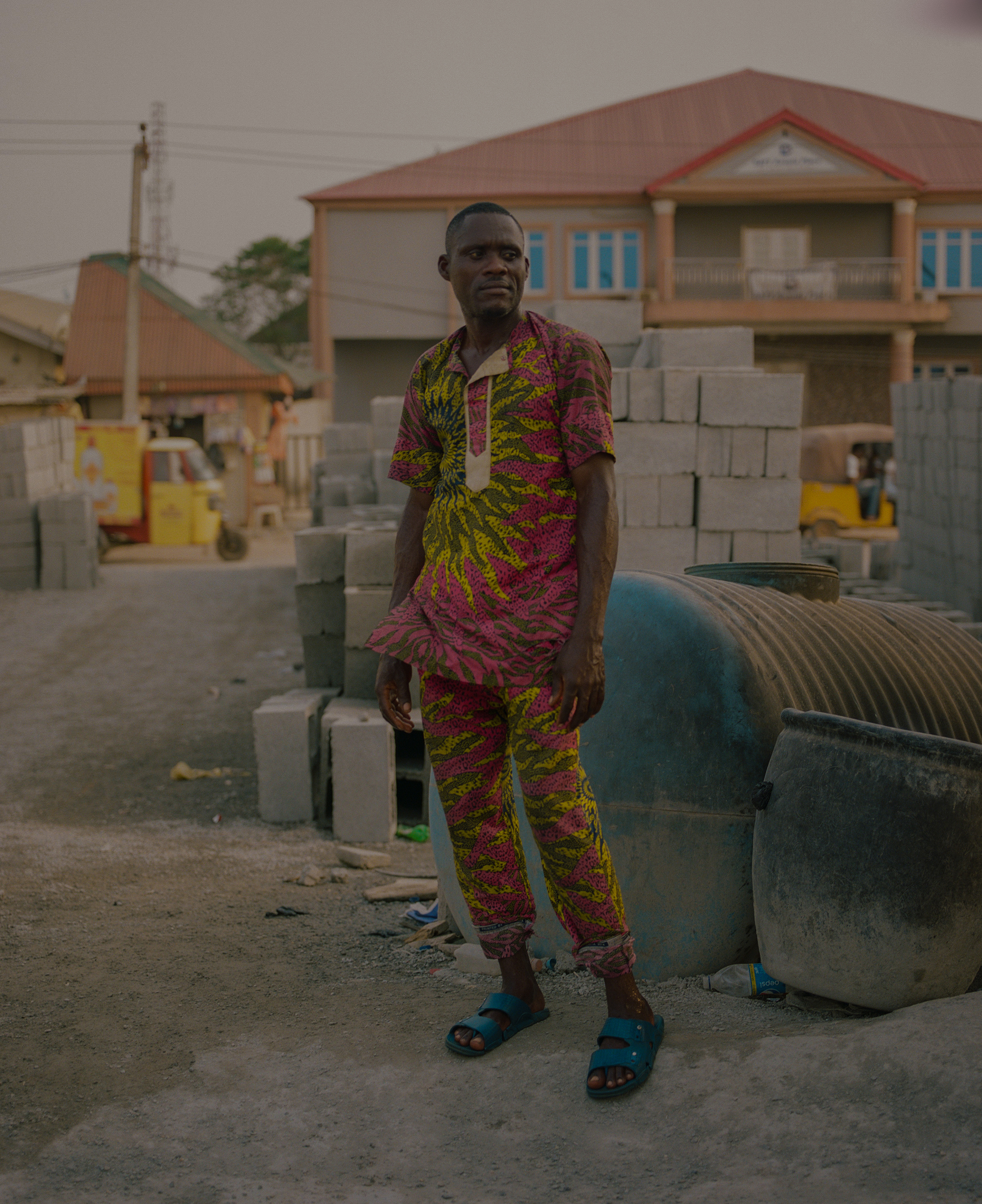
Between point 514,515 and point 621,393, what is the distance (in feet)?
14.2

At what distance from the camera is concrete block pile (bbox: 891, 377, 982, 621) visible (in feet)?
29.7

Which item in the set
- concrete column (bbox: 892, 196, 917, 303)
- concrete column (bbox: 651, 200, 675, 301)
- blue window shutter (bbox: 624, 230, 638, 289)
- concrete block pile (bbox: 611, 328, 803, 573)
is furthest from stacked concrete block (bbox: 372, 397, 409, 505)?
concrete column (bbox: 892, 196, 917, 303)

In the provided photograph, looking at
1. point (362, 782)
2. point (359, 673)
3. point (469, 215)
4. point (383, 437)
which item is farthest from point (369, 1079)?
point (383, 437)

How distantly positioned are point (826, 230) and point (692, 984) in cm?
2694

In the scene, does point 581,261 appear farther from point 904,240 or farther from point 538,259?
point 904,240

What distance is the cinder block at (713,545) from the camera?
7.01 meters

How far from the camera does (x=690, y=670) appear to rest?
324 centimetres

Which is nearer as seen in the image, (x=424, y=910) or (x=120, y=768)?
(x=424, y=910)

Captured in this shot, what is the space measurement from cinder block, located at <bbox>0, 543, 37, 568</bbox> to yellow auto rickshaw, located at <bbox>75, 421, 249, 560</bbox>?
3.55 metres

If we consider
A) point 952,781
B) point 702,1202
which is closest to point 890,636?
point 952,781

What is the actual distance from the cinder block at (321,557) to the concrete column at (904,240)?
72.9 feet

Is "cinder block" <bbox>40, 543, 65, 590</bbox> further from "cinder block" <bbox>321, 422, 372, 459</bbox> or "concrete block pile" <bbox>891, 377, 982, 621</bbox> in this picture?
"concrete block pile" <bbox>891, 377, 982, 621</bbox>

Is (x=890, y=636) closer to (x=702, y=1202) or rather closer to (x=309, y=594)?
(x=702, y=1202)

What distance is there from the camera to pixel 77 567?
14.1 m
